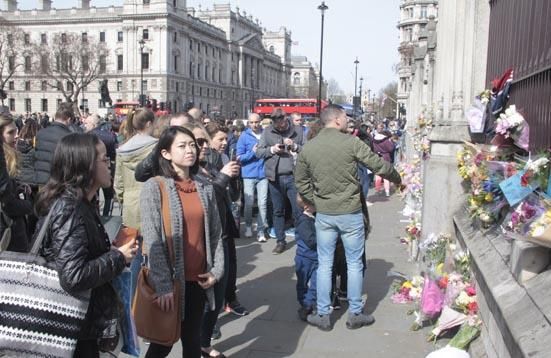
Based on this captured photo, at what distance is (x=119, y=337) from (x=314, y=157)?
2.66m

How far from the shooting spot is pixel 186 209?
3.67 metres

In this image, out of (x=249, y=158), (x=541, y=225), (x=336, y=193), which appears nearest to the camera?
(x=541, y=225)

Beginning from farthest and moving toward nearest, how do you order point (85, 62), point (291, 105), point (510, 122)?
point (85, 62) < point (291, 105) < point (510, 122)

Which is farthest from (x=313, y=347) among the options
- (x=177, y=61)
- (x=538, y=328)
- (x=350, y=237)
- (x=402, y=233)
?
(x=177, y=61)

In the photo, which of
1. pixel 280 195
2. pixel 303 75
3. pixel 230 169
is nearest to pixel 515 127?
pixel 230 169

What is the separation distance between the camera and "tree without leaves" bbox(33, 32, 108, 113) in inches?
3145

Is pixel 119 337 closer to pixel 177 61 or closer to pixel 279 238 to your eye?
pixel 279 238

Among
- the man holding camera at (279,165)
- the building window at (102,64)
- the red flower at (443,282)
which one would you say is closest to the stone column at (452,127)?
the red flower at (443,282)

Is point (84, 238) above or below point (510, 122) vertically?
below

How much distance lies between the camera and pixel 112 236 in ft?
9.84

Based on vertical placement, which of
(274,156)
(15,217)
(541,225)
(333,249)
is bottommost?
(333,249)

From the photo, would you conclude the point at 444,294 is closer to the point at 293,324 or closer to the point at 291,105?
the point at 293,324

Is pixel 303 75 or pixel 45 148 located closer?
pixel 45 148

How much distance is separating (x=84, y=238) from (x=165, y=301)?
36.4 inches
